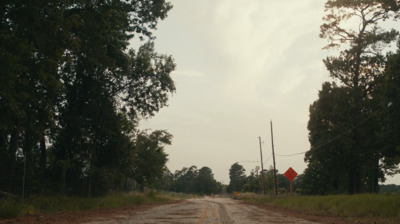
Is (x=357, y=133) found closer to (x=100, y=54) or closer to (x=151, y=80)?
(x=151, y=80)

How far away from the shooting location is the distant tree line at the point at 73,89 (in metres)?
14.0

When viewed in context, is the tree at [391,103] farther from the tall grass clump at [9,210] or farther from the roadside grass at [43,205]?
the tall grass clump at [9,210]

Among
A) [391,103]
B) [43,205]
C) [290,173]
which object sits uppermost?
[391,103]

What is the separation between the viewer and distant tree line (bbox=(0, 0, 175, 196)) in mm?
13961

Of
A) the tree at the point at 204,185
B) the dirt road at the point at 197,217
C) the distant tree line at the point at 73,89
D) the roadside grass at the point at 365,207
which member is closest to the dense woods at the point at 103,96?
the distant tree line at the point at 73,89

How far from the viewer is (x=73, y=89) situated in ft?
81.2

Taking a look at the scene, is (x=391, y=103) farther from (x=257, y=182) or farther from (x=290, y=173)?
(x=257, y=182)

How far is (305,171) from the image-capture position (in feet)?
217

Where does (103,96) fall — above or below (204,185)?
above

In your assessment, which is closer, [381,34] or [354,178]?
[381,34]

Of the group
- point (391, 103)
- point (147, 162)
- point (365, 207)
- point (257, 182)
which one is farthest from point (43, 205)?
point (257, 182)

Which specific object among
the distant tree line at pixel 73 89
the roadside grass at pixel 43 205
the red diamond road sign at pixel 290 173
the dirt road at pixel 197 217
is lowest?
the dirt road at pixel 197 217

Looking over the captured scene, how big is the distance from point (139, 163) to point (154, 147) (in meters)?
4.62

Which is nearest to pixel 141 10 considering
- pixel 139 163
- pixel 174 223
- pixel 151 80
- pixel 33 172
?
pixel 151 80
